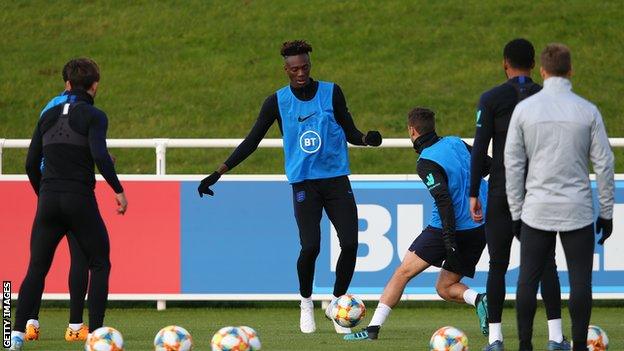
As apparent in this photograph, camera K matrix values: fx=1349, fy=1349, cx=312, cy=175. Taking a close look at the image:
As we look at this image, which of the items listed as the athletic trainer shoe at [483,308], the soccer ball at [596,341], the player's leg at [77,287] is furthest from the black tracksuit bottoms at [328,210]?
the soccer ball at [596,341]

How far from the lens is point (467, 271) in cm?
981

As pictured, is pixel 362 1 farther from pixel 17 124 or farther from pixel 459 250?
pixel 459 250

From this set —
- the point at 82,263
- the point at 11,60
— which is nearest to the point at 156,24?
the point at 11,60

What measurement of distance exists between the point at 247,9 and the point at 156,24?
1926mm

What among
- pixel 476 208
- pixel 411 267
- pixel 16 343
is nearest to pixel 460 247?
pixel 411 267

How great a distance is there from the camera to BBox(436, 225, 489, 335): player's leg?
9.74 m

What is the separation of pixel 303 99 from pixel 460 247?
5.41 ft

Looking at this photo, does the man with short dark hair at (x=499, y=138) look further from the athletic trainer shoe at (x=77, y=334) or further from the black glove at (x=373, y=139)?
the athletic trainer shoe at (x=77, y=334)

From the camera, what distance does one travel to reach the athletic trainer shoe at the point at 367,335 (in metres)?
9.83

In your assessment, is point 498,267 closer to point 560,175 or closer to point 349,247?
point 560,175

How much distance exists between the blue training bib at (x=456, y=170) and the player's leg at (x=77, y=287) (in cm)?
261

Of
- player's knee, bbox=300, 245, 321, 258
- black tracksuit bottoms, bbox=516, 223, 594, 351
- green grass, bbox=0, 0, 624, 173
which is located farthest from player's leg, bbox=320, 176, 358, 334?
green grass, bbox=0, 0, 624, 173

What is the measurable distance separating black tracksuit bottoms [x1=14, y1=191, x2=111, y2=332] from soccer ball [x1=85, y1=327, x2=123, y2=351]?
75cm

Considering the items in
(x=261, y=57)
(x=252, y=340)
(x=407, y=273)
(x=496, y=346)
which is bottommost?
(x=496, y=346)
